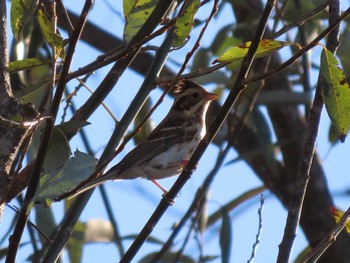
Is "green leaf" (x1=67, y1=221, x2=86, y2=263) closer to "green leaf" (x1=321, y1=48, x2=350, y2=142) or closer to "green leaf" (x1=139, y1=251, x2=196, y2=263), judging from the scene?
"green leaf" (x1=139, y1=251, x2=196, y2=263)

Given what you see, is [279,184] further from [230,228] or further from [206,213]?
[230,228]

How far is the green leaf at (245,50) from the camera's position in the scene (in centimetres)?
230

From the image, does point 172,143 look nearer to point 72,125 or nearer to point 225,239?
point 225,239

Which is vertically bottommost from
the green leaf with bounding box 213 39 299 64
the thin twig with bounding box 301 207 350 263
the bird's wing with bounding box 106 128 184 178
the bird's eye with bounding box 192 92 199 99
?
the thin twig with bounding box 301 207 350 263

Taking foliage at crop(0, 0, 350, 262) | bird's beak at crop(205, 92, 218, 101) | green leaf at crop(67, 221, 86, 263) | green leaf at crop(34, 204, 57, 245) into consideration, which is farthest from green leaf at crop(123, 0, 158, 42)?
bird's beak at crop(205, 92, 218, 101)

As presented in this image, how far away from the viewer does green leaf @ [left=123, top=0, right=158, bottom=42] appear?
254 centimetres

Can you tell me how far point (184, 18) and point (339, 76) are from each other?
0.42m

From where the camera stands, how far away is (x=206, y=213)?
462 centimetres

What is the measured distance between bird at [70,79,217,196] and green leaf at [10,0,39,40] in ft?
4.57

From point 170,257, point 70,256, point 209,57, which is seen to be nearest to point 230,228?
point 170,257

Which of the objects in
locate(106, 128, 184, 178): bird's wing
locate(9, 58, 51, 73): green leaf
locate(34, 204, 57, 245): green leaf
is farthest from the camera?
locate(106, 128, 184, 178): bird's wing

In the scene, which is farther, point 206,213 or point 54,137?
point 206,213

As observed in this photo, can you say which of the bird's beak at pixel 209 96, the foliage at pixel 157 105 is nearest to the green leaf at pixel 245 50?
the foliage at pixel 157 105

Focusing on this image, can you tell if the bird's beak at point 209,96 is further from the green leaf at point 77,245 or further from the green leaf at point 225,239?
the green leaf at point 77,245
